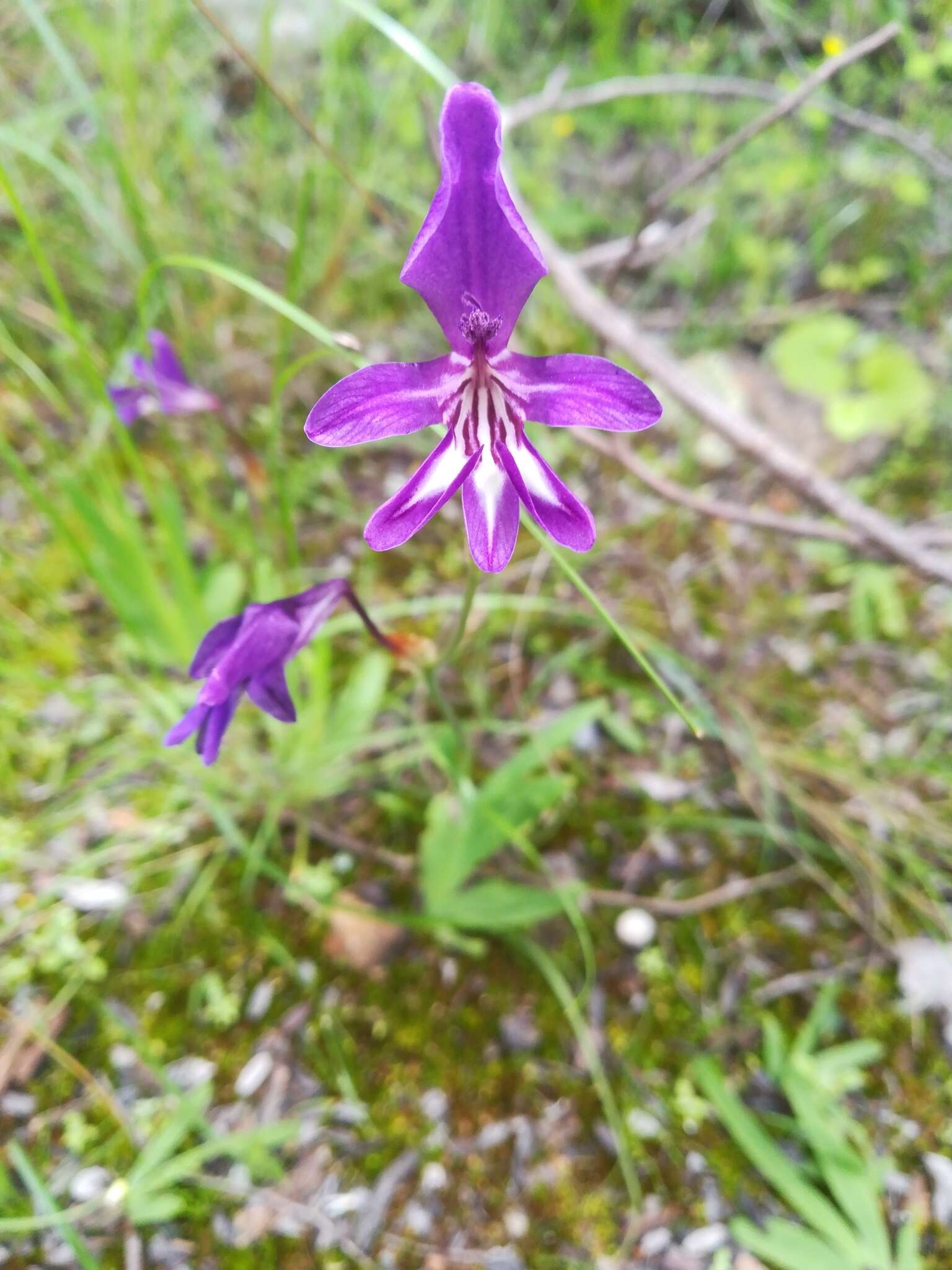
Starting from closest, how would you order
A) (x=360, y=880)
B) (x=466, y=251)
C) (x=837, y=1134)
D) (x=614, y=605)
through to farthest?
1. (x=466, y=251)
2. (x=837, y=1134)
3. (x=360, y=880)
4. (x=614, y=605)

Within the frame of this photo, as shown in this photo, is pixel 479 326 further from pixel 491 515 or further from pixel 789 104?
pixel 789 104

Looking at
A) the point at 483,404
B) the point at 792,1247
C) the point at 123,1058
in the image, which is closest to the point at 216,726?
the point at 483,404

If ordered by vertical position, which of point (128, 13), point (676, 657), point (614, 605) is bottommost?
point (676, 657)

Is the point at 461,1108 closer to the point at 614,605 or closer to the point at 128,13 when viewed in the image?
the point at 614,605

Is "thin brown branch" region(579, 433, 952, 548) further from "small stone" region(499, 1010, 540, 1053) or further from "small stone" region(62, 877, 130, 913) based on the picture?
"small stone" region(62, 877, 130, 913)

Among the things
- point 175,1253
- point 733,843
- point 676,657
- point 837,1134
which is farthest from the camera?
point 676,657

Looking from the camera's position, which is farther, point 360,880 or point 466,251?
point 360,880

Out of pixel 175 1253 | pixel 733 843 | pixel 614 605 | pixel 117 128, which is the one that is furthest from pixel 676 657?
pixel 117 128
